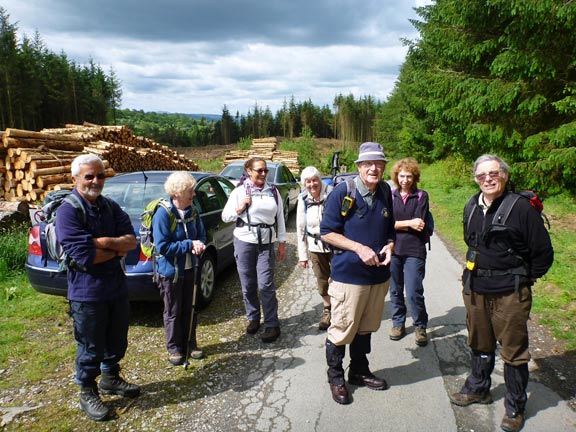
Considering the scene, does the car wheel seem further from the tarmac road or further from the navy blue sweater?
A: the navy blue sweater

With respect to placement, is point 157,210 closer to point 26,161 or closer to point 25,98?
point 26,161

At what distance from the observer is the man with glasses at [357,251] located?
311cm

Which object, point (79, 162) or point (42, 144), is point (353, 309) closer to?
point (79, 162)

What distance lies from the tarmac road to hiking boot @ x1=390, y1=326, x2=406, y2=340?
7 centimetres

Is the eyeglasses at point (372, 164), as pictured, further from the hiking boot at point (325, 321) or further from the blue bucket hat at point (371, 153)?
the hiking boot at point (325, 321)

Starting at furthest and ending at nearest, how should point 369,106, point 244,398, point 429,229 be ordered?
point 369,106, point 429,229, point 244,398

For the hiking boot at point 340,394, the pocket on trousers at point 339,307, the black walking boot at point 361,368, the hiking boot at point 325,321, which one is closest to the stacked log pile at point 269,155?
the hiking boot at point 325,321

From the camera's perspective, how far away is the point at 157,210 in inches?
143

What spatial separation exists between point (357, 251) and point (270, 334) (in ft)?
5.93

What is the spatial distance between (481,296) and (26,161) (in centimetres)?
1010

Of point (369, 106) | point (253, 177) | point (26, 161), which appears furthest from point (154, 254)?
point (369, 106)

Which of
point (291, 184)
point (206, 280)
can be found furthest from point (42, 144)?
point (206, 280)

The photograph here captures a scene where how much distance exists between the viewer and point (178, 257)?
3.68m

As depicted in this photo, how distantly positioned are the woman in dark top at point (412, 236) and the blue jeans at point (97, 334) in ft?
9.16
